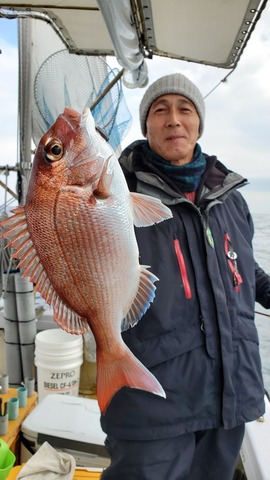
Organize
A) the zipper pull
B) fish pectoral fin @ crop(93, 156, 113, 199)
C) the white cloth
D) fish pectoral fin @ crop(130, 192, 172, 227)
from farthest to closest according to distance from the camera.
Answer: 1. the white cloth
2. the zipper pull
3. fish pectoral fin @ crop(130, 192, 172, 227)
4. fish pectoral fin @ crop(93, 156, 113, 199)

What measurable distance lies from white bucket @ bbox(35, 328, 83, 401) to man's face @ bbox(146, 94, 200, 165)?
1715 millimetres

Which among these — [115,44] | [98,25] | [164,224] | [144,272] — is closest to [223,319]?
[164,224]

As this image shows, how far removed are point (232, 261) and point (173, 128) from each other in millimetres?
682

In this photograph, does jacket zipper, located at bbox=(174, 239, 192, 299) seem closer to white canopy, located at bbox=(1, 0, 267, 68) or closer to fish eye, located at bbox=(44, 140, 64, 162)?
fish eye, located at bbox=(44, 140, 64, 162)

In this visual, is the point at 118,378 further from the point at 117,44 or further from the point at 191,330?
the point at 117,44

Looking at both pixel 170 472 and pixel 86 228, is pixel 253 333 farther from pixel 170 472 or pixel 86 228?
pixel 86 228

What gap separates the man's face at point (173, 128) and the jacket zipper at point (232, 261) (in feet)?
1.46

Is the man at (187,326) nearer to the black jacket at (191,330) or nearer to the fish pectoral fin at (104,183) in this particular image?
the black jacket at (191,330)

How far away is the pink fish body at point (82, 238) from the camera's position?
113cm

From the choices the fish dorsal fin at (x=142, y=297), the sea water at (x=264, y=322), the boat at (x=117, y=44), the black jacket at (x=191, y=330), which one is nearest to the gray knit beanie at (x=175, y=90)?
the black jacket at (x=191, y=330)

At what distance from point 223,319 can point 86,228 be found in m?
0.87

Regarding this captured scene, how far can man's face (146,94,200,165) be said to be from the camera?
6.35 feet

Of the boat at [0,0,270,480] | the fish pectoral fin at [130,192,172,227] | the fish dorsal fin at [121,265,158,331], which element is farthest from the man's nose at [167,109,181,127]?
the fish dorsal fin at [121,265,158,331]

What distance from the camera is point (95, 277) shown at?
46.0 inches
